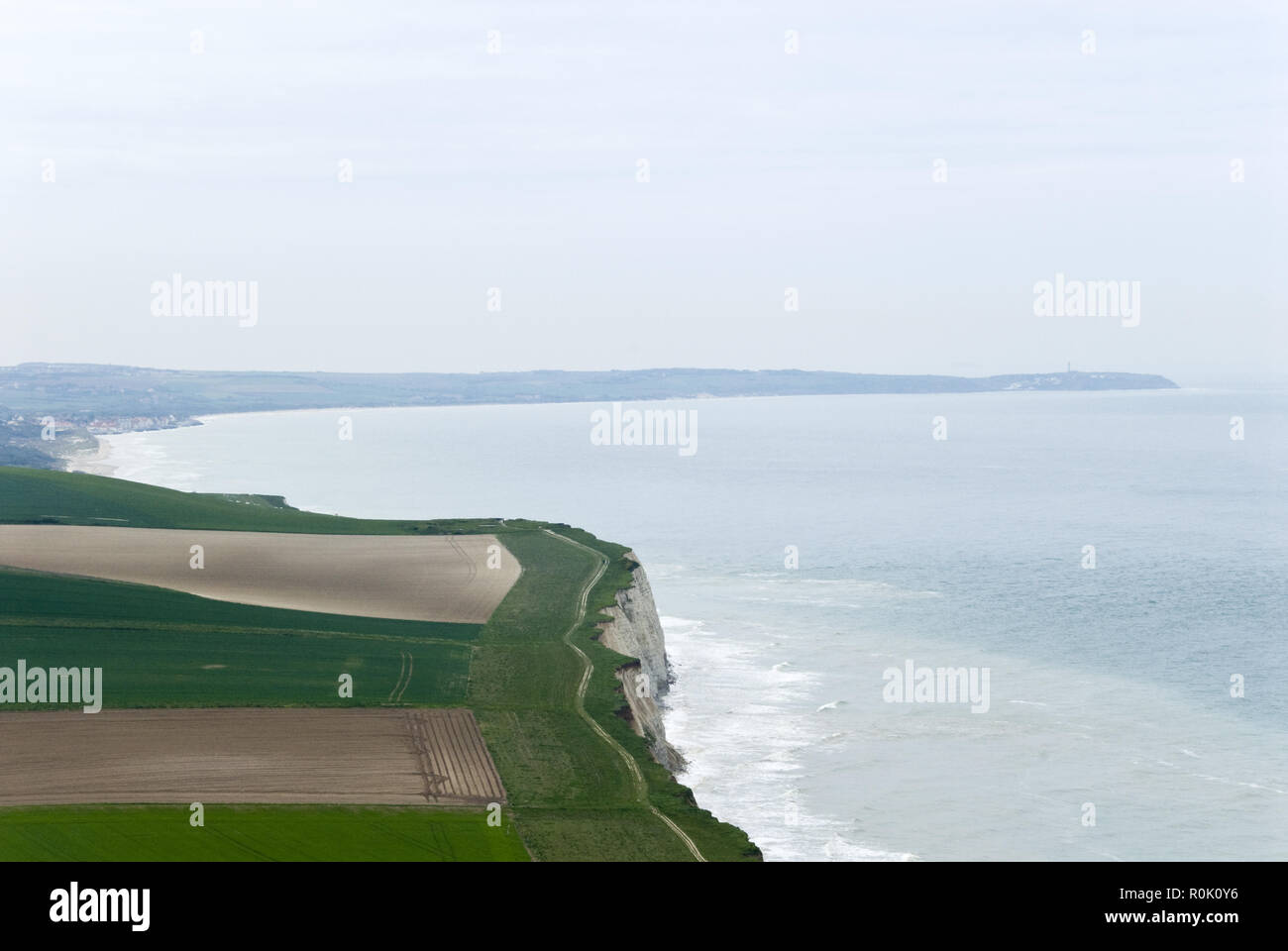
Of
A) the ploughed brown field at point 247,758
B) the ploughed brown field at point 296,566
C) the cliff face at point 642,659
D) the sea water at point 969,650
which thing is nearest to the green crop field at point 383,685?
the cliff face at point 642,659

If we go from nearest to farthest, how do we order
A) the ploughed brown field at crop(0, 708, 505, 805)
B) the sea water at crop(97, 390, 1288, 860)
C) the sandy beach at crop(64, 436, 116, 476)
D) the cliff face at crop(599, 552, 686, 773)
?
1. the ploughed brown field at crop(0, 708, 505, 805)
2. the sea water at crop(97, 390, 1288, 860)
3. the cliff face at crop(599, 552, 686, 773)
4. the sandy beach at crop(64, 436, 116, 476)

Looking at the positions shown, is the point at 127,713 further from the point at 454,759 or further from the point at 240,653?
the point at 454,759

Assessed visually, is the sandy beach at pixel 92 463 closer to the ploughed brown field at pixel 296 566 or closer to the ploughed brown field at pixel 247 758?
the ploughed brown field at pixel 296 566

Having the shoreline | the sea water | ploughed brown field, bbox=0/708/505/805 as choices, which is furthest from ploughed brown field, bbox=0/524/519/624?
the shoreline

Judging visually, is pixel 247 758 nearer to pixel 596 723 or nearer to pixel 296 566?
pixel 596 723

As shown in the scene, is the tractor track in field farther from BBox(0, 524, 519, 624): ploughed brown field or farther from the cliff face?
BBox(0, 524, 519, 624): ploughed brown field

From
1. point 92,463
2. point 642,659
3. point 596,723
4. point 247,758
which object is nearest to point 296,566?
point 642,659
